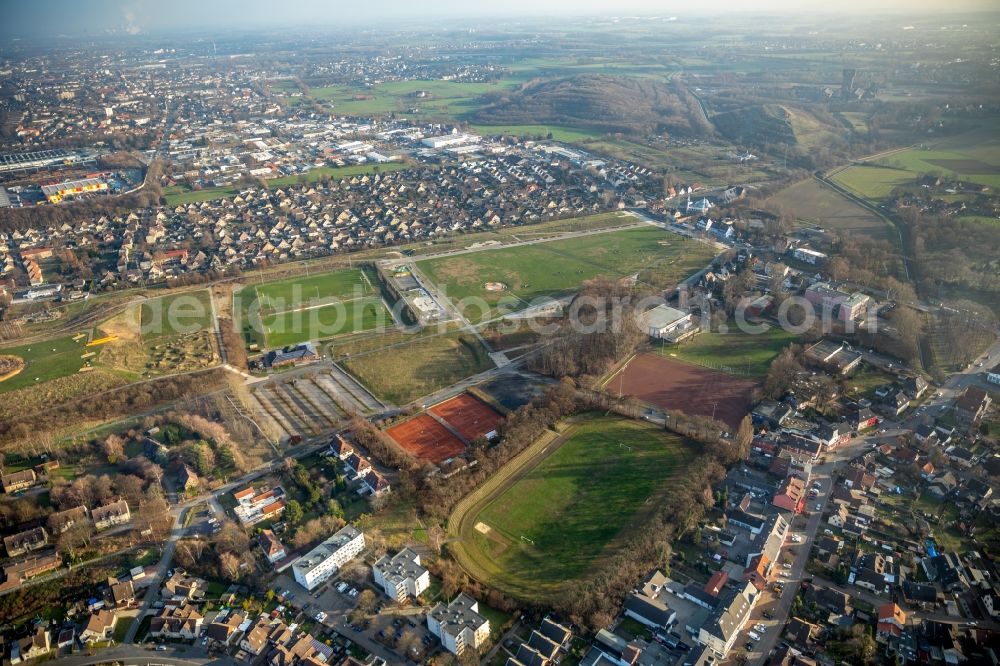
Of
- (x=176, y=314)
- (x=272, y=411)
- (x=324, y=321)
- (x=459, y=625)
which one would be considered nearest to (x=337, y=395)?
(x=272, y=411)

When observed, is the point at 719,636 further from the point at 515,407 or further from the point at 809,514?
the point at 515,407

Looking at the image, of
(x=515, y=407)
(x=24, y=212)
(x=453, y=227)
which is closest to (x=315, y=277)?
(x=453, y=227)

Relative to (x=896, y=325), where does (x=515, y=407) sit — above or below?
below

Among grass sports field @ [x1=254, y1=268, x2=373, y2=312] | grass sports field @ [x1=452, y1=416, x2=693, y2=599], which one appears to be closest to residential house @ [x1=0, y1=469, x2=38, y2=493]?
grass sports field @ [x1=254, y1=268, x2=373, y2=312]

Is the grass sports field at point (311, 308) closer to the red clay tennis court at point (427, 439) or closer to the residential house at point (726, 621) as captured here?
the red clay tennis court at point (427, 439)

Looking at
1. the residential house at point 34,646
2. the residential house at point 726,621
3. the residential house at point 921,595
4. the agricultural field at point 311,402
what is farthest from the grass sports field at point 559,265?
the residential house at point 34,646

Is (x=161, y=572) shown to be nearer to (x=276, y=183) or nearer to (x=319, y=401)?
(x=319, y=401)
